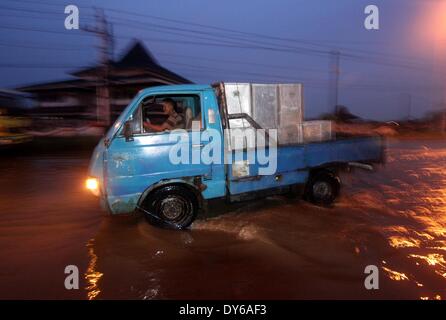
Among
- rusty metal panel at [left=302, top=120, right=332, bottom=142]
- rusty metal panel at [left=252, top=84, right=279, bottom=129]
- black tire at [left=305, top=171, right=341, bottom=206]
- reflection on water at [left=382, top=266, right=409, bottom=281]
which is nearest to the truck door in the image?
rusty metal panel at [left=252, top=84, right=279, bottom=129]

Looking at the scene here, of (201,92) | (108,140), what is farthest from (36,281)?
(201,92)

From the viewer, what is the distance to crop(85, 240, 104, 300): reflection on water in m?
3.88

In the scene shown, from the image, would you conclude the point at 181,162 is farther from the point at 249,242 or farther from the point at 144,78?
the point at 144,78

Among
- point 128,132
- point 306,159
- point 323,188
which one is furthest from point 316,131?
point 128,132

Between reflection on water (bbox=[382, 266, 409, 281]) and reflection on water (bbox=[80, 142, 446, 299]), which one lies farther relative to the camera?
reflection on water (bbox=[382, 266, 409, 281])

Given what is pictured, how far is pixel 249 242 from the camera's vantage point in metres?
5.30

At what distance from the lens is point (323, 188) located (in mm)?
7117

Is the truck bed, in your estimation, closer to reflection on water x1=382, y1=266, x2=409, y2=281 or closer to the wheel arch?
the wheel arch

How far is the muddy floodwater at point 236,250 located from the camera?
13.0 ft

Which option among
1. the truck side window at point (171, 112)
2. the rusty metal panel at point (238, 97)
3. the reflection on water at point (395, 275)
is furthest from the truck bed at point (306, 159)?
the reflection on water at point (395, 275)

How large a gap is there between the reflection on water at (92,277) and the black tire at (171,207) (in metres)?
1.03

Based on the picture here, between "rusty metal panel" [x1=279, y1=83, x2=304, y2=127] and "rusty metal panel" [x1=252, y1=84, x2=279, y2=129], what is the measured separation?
101mm

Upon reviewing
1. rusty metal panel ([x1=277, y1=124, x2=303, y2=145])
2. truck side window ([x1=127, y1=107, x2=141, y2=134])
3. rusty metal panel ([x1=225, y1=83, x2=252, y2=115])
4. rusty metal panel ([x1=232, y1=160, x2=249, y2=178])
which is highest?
rusty metal panel ([x1=225, y1=83, x2=252, y2=115])

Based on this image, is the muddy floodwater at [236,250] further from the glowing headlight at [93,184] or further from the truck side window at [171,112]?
the truck side window at [171,112]
